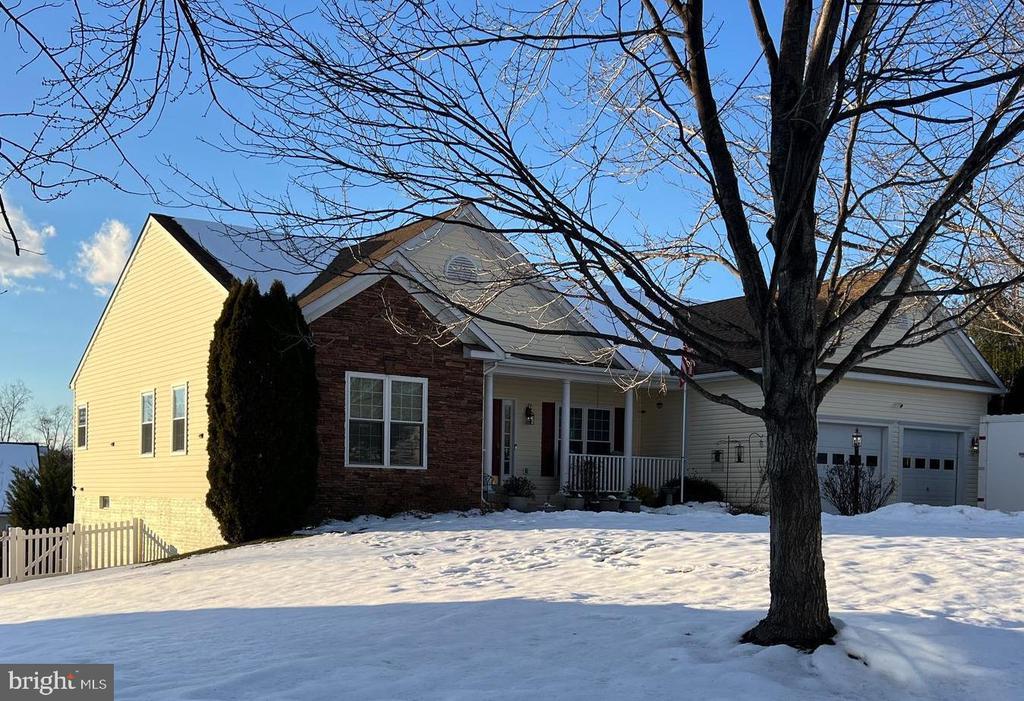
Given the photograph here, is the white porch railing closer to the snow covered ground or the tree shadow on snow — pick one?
the snow covered ground

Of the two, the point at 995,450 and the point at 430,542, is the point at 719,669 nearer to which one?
the point at 430,542

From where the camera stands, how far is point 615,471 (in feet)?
74.8

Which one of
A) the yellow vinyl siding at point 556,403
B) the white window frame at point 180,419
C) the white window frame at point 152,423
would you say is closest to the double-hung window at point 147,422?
the white window frame at point 152,423

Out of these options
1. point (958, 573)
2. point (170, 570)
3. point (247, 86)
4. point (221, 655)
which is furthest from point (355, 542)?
point (247, 86)

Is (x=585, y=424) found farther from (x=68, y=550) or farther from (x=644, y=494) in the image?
(x=68, y=550)

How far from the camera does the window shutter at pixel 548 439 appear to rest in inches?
910

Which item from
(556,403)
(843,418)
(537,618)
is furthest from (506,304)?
(537,618)

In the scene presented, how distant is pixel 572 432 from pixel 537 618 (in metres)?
15.4

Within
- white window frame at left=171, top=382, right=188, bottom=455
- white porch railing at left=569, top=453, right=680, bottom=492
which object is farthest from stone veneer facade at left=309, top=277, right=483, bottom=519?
white porch railing at left=569, top=453, right=680, bottom=492

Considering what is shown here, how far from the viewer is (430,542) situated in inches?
561

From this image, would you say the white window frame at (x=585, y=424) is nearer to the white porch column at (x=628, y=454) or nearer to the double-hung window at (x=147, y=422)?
the white porch column at (x=628, y=454)

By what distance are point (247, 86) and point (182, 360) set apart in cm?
1441
